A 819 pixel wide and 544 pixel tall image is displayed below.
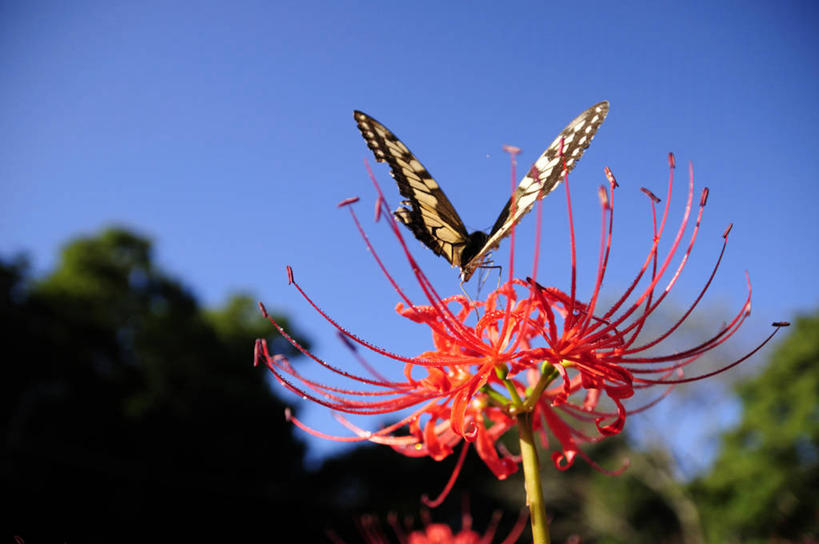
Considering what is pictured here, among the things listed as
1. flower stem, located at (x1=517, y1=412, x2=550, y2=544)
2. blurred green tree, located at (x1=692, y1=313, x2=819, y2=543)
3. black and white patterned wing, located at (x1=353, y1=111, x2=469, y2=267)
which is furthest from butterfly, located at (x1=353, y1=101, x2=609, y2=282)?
blurred green tree, located at (x1=692, y1=313, x2=819, y2=543)

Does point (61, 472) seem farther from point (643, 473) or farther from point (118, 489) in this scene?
point (643, 473)

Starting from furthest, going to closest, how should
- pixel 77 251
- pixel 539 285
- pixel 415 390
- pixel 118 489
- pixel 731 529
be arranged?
1. pixel 77 251
2. pixel 731 529
3. pixel 118 489
4. pixel 415 390
5. pixel 539 285

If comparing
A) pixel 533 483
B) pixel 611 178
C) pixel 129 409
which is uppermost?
pixel 611 178

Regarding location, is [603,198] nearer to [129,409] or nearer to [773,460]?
[129,409]

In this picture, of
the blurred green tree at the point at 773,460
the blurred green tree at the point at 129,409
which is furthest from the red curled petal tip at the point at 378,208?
the blurred green tree at the point at 773,460

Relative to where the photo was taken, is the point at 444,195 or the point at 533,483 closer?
the point at 533,483

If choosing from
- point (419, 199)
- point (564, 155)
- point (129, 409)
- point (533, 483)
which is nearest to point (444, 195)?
point (419, 199)

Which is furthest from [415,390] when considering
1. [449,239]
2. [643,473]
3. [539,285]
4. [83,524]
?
[643,473]

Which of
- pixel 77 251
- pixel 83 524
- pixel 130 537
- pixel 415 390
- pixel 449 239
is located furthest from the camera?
pixel 77 251
